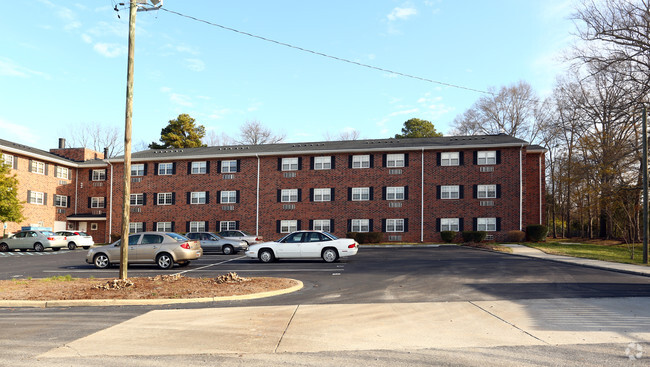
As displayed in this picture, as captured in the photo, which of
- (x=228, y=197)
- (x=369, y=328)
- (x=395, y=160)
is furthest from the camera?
(x=228, y=197)

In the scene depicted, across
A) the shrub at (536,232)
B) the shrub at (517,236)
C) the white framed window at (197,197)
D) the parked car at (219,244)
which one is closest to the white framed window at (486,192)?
the shrub at (517,236)

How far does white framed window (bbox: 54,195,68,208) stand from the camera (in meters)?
46.4

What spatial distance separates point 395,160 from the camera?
3978cm

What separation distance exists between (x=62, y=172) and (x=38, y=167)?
135 inches

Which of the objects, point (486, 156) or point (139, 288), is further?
point (486, 156)

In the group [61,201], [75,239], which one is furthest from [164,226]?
[61,201]

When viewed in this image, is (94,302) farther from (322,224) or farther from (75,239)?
(322,224)

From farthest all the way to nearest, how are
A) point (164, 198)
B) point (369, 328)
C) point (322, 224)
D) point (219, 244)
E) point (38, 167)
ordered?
point (38, 167) < point (164, 198) < point (322, 224) < point (219, 244) < point (369, 328)

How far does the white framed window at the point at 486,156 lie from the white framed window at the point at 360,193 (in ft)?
31.0

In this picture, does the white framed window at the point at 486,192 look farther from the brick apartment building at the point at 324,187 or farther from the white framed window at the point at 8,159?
the white framed window at the point at 8,159

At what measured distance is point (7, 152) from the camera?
4056cm

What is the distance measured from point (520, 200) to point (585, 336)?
3233cm

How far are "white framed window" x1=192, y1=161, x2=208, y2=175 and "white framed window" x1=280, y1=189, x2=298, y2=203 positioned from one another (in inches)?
303

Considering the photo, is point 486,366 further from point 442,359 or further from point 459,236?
point 459,236
